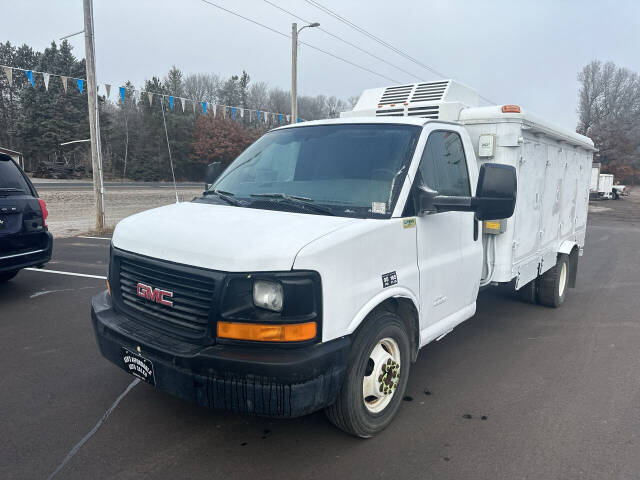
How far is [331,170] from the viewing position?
3.56 meters

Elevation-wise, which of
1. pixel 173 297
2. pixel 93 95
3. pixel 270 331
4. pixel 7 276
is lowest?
pixel 7 276

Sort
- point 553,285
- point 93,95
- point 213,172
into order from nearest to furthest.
Answer: point 213,172
point 553,285
point 93,95

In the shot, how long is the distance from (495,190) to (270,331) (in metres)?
1.78

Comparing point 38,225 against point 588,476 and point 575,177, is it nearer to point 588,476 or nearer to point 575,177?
point 588,476

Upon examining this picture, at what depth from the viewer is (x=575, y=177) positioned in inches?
271

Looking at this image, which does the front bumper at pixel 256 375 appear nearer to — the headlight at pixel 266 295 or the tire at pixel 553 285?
the headlight at pixel 266 295

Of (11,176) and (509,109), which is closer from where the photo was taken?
(509,109)

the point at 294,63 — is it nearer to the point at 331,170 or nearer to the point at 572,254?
the point at 572,254

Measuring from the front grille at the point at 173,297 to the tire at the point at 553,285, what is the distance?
523 centimetres

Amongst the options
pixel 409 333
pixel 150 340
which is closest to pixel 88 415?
pixel 150 340

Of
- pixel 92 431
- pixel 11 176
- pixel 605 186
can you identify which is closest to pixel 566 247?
pixel 92 431

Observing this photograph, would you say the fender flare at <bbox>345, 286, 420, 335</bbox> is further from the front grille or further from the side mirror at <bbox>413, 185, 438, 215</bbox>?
the front grille

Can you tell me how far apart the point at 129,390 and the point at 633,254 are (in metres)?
12.4

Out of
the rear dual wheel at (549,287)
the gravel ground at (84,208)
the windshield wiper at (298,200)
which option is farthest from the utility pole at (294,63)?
the windshield wiper at (298,200)
